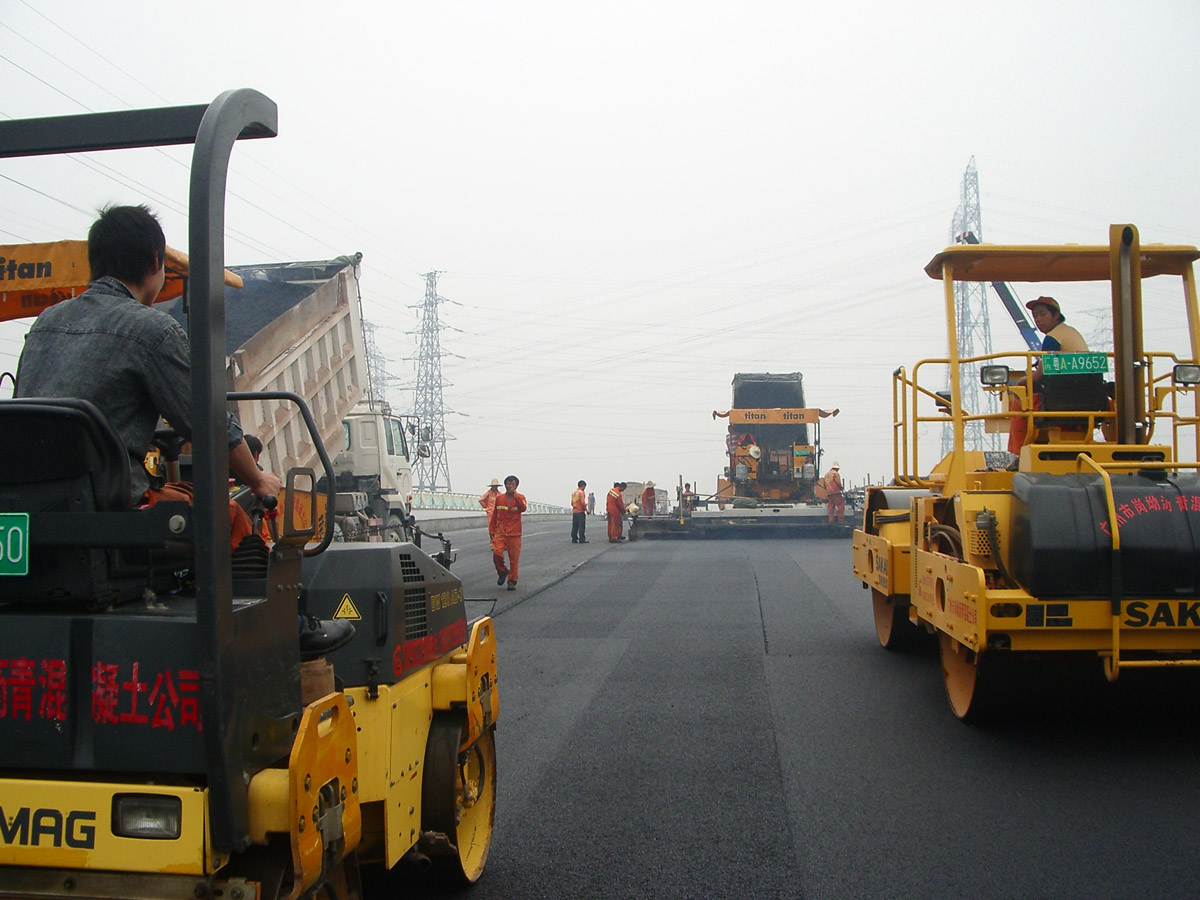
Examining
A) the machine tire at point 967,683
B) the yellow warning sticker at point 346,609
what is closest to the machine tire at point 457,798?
the yellow warning sticker at point 346,609

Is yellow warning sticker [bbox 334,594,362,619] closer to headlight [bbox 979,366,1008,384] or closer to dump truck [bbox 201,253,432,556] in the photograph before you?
headlight [bbox 979,366,1008,384]

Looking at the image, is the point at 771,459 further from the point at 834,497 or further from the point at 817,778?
the point at 817,778

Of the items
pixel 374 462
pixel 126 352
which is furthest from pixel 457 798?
pixel 374 462

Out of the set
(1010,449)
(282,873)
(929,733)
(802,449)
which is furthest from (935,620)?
(802,449)

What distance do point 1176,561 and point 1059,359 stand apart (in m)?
1.46

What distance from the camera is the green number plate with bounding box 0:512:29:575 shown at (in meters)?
2.28

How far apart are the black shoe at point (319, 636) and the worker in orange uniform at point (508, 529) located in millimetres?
10662

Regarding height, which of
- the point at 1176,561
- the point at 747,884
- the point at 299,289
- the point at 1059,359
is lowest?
the point at 747,884

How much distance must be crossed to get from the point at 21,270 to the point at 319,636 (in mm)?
2260

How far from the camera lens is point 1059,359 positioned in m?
6.09

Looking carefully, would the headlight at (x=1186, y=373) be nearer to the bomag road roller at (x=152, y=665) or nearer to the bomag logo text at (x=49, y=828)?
the bomag road roller at (x=152, y=665)

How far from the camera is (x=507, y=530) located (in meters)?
13.7

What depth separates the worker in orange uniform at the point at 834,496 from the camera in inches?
944

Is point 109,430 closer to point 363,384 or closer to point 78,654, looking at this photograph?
point 78,654
